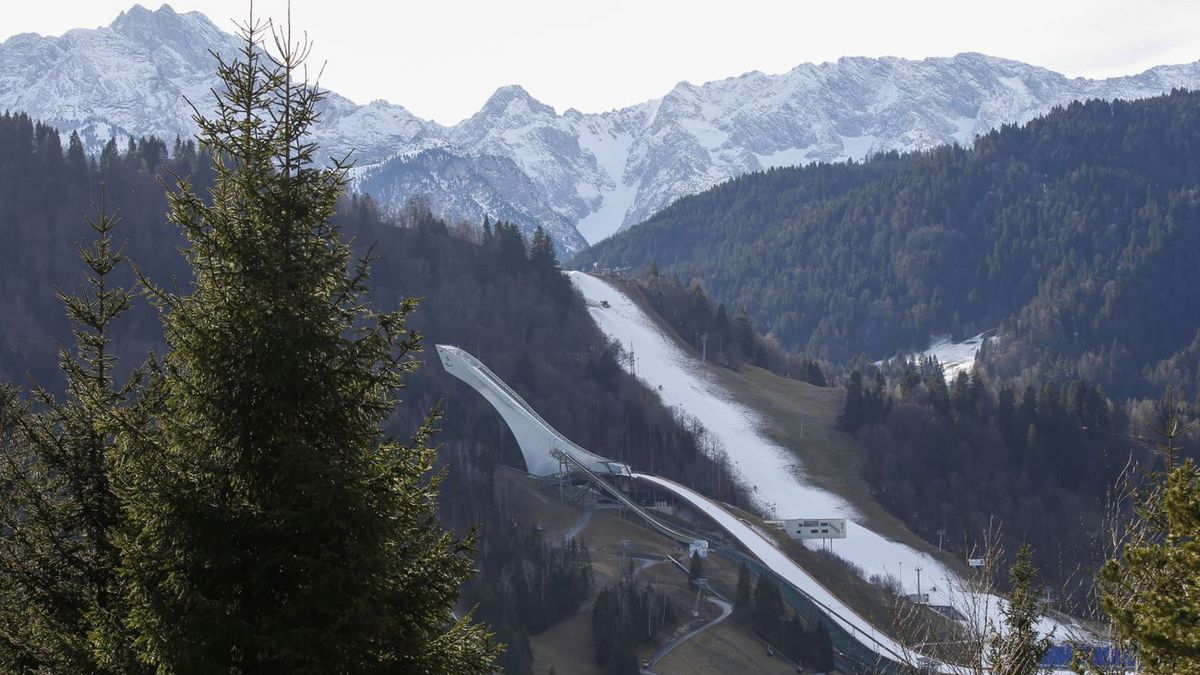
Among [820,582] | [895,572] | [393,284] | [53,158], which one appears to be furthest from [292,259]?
[53,158]

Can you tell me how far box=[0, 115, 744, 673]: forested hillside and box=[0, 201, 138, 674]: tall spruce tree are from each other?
74.9 m

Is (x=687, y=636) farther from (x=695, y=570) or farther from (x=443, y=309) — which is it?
(x=443, y=309)

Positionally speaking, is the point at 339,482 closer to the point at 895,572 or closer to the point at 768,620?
the point at 768,620

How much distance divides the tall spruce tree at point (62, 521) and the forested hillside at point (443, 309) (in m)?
74.9

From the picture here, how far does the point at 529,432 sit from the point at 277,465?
318 feet

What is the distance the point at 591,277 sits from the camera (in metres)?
178

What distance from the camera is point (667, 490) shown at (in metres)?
98.7

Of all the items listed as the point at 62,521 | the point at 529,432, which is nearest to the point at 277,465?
the point at 62,521

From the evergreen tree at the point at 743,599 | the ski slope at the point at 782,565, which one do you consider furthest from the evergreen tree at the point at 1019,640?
the evergreen tree at the point at 743,599

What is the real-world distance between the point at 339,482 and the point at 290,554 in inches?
26.7

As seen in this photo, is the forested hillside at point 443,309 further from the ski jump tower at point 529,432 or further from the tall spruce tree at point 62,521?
the tall spruce tree at point 62,521

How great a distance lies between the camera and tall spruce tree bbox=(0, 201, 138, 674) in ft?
38.0

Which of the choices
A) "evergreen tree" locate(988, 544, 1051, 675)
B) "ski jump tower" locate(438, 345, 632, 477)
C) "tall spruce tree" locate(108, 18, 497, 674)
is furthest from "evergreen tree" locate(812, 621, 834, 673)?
"tall spruce tree" locate(108, 18, 497, 674)

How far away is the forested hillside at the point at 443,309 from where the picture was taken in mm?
112500
